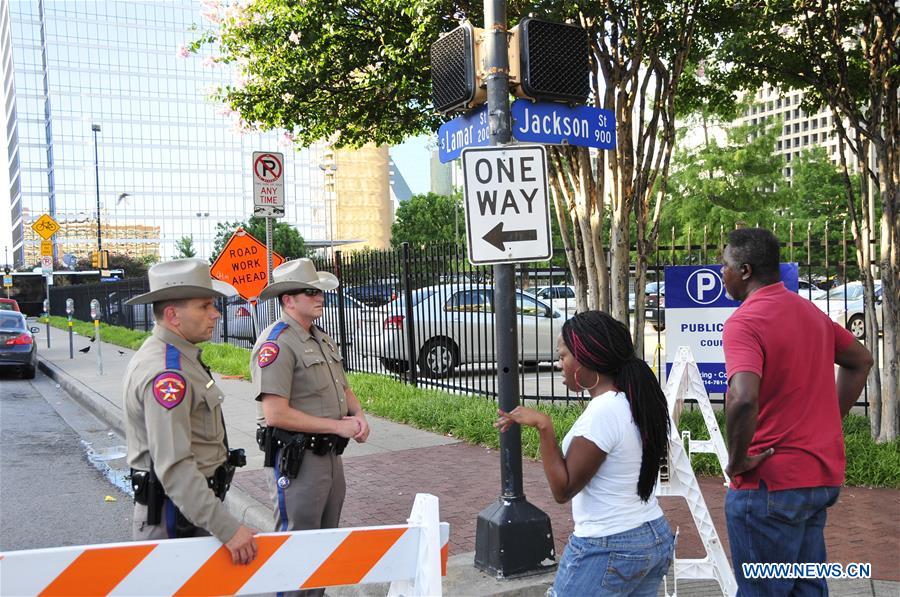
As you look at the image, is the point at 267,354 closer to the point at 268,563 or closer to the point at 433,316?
the point at 268,563

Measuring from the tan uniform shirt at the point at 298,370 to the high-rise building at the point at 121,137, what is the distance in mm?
109952

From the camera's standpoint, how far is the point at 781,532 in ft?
9.87

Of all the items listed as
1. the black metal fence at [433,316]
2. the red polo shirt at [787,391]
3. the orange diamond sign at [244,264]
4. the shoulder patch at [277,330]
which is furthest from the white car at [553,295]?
the red polo shirt at [787,391]

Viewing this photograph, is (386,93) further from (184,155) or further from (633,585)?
(184,155)

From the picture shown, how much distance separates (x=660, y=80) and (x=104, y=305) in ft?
106

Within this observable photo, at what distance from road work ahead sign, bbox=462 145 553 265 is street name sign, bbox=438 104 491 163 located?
1.31 ft

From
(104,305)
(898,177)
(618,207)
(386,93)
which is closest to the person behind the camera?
(898,177)

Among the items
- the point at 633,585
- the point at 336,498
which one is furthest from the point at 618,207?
the point at 633,585

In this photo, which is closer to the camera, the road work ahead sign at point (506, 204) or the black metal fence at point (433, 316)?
the road work ahead sign at point (506, 204)

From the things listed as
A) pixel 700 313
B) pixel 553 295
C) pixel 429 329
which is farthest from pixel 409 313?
pixel 553 295

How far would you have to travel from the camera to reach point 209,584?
2725 millimetres

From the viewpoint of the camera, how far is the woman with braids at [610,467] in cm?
265

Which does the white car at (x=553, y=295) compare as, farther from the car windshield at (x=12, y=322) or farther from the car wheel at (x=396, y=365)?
the car windshield at (x=12, y=322)

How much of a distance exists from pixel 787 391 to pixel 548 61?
2.97 metres
